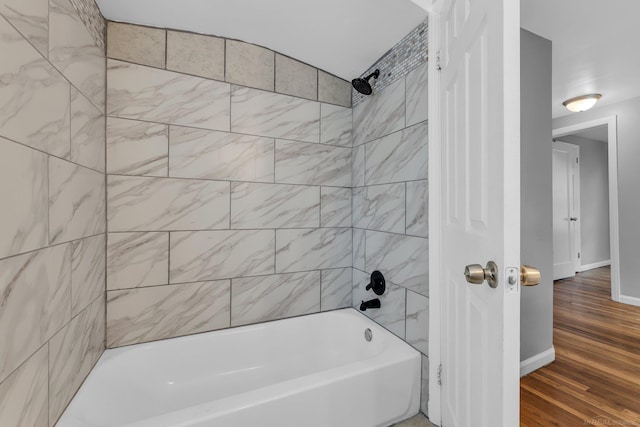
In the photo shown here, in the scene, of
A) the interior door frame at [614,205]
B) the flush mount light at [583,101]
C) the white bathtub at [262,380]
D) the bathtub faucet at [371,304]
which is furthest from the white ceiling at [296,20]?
the interior door frame at [614,205]

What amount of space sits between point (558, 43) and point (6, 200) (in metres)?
3.25

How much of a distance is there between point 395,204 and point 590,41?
2.07 meters

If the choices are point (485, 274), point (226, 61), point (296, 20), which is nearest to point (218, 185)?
point (226, 61)

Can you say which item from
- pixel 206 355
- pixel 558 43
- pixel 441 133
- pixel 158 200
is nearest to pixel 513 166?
pixel 441 133

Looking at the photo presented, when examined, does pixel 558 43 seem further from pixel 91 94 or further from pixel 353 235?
pixel 91 94

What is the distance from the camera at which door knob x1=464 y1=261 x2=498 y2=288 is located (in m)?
0.76

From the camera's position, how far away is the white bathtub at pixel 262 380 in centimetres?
112

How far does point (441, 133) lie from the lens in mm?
1296

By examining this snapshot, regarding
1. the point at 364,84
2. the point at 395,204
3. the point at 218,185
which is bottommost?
the point at 395,204

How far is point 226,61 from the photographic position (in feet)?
5.85

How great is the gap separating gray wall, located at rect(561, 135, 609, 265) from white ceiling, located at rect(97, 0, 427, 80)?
182 inches

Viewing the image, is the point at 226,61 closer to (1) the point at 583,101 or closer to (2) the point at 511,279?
(2) the point at 511,279

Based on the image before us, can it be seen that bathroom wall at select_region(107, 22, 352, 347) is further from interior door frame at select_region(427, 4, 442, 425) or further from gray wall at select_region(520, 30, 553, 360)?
gray wall at select_region(520, 30, 553, 360)

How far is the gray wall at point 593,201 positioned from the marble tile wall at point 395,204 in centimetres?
450
